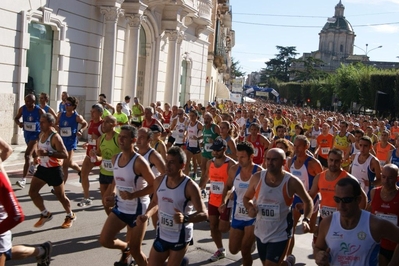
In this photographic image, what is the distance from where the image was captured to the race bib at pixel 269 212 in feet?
17.6

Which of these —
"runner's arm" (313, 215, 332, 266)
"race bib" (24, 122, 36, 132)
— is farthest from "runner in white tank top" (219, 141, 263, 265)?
"race bib" (24, 122, 36, 132)

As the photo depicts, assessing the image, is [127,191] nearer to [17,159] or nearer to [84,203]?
[84,203]

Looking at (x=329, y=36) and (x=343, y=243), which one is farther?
(x=329, y=36)

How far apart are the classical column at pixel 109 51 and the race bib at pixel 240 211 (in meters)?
14.7

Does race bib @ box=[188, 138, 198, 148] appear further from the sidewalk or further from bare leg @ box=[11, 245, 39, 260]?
bare leg @ box=[11, 245, 39, 260]

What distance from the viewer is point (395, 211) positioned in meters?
5.73

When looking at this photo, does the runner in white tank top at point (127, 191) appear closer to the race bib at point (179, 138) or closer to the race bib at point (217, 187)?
the race bib at point (217, 187)

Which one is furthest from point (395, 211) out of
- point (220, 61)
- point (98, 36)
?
point (220, 61)

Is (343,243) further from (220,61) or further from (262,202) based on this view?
(220,61)

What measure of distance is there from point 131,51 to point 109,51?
7.61 feet

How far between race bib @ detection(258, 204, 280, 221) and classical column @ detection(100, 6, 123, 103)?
51.4ft

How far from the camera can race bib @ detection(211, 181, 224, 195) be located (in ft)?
23.8

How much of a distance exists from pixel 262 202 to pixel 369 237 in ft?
5.00

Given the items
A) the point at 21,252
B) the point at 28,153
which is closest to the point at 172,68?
the point at 28,153
